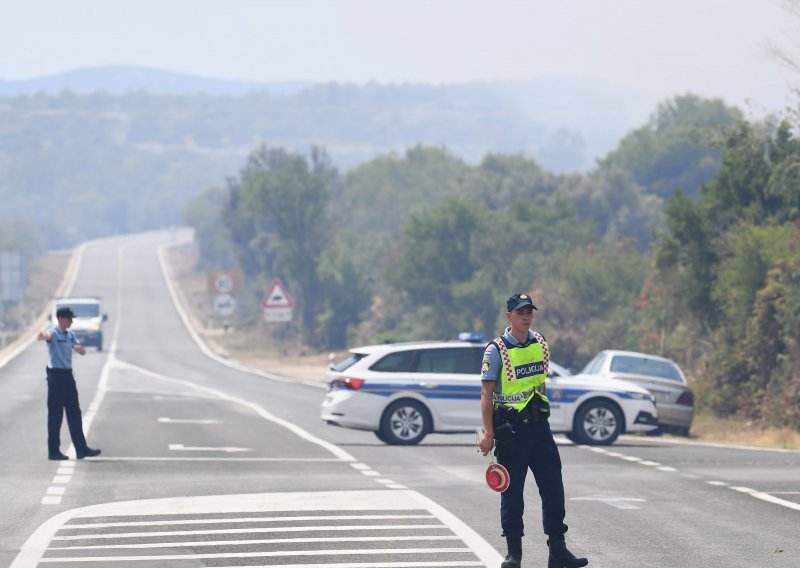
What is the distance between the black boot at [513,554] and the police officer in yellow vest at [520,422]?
26mm

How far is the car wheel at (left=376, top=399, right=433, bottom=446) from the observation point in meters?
23.6

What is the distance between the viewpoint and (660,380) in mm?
27516

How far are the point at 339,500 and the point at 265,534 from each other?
250 centimetres

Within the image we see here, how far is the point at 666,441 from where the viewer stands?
2569cm

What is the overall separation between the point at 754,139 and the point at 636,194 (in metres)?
68.5

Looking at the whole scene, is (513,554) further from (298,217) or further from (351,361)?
(298,217)

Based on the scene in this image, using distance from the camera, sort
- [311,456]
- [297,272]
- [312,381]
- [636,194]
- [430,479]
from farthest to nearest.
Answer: [636,194] → [297,272] → [312,381] → [311,456] → [430,479]

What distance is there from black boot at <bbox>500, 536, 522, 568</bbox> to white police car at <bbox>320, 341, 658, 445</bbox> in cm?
1336

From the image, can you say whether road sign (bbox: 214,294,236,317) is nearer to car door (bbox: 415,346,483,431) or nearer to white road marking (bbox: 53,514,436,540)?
car door (bbox: 415,346,483,431)

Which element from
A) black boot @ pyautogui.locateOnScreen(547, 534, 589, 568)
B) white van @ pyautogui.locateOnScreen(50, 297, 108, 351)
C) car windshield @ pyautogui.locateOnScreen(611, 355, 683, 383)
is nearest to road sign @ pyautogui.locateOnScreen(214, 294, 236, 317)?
white van @ pyautogui.locateOnScreen(50, 297, 108, 351)

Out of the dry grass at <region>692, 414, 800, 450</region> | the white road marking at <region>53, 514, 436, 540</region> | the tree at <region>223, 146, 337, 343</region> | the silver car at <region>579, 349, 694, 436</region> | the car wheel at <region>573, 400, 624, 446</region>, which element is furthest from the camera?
the tree at <region>223, 146, 337, 343</region>

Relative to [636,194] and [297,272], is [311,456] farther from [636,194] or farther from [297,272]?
[636,194]

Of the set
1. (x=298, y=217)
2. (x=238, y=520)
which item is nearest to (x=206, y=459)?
(x=238, y=520)

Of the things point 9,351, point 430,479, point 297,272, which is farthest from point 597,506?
point 297,272
